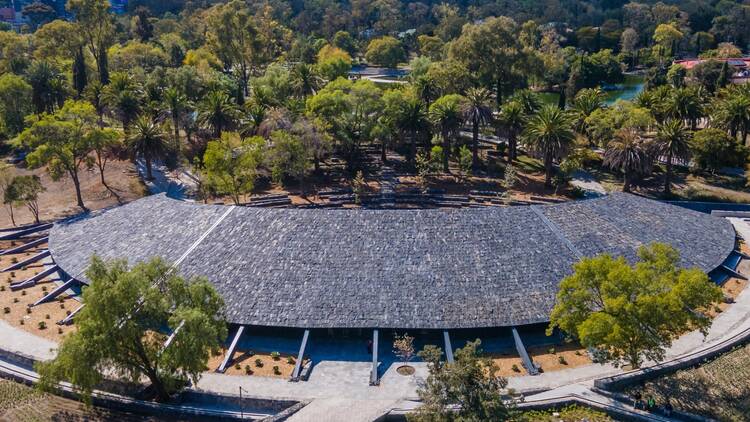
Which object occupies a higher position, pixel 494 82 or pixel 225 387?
pixel 494 82

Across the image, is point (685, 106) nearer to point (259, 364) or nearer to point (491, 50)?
point (491, 50)

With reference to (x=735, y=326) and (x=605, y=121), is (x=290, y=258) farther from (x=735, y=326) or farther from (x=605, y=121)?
(x=605, y=121)

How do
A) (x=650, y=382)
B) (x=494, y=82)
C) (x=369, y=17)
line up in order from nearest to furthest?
(x=650, y=382) < (x=494, y=82) < (x=369, y=17)

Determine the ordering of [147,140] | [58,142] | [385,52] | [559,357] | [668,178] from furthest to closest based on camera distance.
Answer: [385,52] < [147,140] < [668,178] < [58,142] < [559,357]

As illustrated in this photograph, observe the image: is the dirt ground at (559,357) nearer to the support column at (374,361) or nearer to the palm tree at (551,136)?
the support column at (374,361)

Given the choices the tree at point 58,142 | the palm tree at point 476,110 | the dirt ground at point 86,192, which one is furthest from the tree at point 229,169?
the palm tree at point 476,110

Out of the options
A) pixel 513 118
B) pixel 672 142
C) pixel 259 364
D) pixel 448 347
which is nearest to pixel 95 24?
pixel 513 118

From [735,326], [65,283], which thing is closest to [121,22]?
[65,283]
